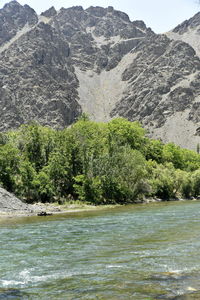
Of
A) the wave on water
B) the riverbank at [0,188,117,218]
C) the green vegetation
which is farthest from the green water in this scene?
the green vegetation

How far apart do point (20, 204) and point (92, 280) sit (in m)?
36.2

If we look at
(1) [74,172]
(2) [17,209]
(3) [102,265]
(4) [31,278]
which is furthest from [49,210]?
(4) [31,278]

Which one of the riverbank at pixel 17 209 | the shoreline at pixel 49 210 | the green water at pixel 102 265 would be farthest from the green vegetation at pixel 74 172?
the green water at pixel 102 265

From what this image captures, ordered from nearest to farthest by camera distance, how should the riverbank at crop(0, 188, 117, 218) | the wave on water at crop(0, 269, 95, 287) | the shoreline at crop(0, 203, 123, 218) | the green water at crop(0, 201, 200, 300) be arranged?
the green water at crop(0, 201, 200, 300)
the wave on water at crop(0, 269, 95, 287)
the shoreline at crop(0, 203, 123, 218)
the riverbank at crop(0, 188, 117, 218)

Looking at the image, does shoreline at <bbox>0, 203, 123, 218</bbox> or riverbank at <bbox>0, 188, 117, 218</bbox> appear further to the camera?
riverbank at <bbox>0, 188, 117, 218</bbox>

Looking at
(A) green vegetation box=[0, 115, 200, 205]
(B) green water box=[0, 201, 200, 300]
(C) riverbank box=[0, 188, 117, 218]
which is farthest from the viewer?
(A) green vegetation box=[0, 115, 200, 205]

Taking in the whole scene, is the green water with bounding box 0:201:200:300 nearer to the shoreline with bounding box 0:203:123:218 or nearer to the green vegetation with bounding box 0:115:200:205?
the shoreline with bounding box 0:203:123:218

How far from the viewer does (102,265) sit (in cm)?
1575

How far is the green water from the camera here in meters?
11.9

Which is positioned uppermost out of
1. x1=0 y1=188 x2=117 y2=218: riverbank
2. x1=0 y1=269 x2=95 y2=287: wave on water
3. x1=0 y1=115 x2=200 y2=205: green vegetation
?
x1=0 y1=115 x2=200 y2=205: green vegetation

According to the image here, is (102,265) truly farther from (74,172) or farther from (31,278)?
(74,172)

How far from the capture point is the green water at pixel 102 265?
11.9 m

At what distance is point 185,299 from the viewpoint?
35.1 feet

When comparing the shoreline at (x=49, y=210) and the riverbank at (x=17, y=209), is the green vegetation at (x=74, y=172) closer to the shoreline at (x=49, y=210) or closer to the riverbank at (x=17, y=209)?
the shoreline at (x=49, y=210)
